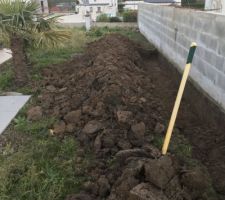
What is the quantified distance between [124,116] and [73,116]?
0.83 m

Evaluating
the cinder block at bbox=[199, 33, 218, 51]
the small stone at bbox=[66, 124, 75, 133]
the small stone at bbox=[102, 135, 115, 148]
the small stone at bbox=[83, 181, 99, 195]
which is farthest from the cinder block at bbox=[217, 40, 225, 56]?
the small stone at bbox=[83, 181, 99, 195]

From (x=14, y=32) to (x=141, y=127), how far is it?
351cm

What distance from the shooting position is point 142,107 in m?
4.79

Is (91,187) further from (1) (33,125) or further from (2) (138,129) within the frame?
(1) (33,125)

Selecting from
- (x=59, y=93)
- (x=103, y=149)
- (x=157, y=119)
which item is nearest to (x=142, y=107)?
(x=157, y=119)

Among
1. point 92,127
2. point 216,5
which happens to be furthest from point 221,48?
point 216,5

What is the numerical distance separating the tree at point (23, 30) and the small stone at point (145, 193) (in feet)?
14.0

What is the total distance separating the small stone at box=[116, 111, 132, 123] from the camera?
422 centimetres

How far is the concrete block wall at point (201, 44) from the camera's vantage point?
457 cm

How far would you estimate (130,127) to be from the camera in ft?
13.5

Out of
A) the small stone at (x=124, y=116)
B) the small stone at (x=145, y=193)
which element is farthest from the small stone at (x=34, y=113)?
the small stone at (x=145, y=193)

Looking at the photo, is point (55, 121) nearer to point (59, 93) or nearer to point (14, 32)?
point (59, 93)

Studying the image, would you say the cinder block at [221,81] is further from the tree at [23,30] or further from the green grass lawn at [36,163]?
the tree at [23,30]

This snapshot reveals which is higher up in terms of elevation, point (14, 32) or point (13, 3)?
point (13, 3)
